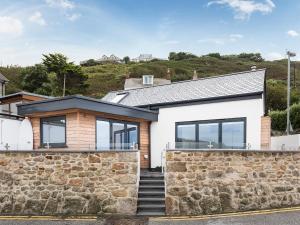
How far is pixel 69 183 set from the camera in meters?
12.3

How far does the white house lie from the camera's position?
15164 mm

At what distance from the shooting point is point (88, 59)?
8894 centimetres

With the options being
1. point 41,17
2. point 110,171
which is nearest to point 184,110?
point 110,171

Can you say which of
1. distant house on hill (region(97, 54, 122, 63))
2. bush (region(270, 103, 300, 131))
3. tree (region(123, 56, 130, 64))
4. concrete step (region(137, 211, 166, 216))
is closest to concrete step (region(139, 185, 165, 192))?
concrete step (region(137, 211, 166, 216))

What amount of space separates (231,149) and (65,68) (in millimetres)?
32563

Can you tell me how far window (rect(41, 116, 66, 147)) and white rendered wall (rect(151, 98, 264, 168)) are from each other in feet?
15.3

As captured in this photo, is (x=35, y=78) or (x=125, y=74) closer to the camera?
(x=35, y=78)

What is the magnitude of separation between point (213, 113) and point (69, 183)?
7.30m

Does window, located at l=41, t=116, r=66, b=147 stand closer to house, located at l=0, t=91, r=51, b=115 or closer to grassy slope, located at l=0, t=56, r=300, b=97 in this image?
house, located at l=0, t=91, r=51, b=115

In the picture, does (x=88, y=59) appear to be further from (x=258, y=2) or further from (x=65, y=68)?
(x=258, y=2)

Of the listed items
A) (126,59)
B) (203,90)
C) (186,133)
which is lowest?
(186,133)

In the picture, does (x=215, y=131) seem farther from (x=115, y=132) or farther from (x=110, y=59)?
(x=110, y=59)

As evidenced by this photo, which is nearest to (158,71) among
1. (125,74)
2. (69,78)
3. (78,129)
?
(125,74)

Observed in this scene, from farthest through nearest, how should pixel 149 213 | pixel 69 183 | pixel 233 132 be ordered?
pixel 233 132 < pixel 69 183 < pixel 149 213
